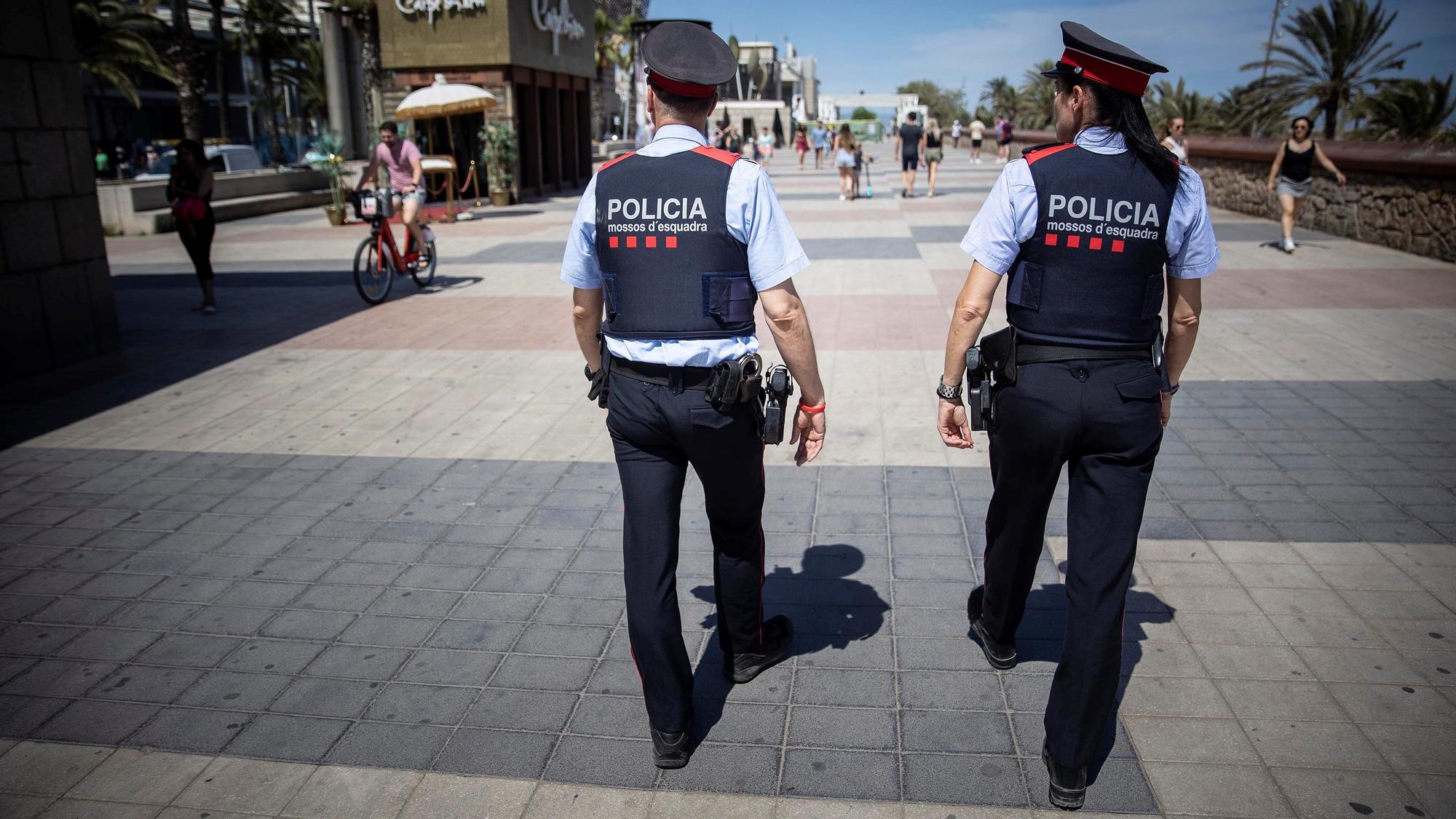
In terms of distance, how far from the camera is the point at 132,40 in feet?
84.3

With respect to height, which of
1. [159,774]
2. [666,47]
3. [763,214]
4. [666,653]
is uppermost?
[666,47]

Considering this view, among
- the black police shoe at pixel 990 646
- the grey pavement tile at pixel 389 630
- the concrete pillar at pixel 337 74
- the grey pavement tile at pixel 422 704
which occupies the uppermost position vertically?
the concrete pillar at pixel 337 74

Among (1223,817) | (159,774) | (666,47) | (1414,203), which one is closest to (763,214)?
(666,47)

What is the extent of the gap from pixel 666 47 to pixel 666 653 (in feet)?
5.78

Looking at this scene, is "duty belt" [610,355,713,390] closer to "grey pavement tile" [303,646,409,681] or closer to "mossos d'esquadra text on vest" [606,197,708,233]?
"mossos d'esquadra text on vest" [606,197,708,233]

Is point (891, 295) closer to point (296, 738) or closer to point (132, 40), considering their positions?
point (296, 738)

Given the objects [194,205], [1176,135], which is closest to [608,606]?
[194,205]

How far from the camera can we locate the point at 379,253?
1094 cm

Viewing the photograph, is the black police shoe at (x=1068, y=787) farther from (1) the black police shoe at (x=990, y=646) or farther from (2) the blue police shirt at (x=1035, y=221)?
(2) the blue police shirt at (x=1035, y=221)

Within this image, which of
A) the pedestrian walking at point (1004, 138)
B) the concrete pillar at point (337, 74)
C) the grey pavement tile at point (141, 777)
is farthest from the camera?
the pedestrian walking at point (1004, 138)

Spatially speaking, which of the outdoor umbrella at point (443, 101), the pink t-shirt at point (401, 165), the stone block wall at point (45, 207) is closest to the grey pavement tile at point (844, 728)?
the stone block wall at point (45, 207)

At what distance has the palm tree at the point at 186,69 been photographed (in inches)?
950

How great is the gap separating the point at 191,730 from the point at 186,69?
25.7 m

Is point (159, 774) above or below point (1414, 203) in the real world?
below
